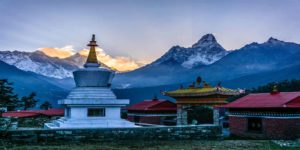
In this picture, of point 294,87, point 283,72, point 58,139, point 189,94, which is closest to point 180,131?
point 58,139

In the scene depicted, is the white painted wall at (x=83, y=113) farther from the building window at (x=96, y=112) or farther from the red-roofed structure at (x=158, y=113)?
the red-roofed structure at (x=158, y=113)

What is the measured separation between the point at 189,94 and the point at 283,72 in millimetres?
97656

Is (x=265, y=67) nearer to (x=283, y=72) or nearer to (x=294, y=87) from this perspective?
(x=283, y=72)

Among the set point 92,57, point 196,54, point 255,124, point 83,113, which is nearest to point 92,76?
point 92,57

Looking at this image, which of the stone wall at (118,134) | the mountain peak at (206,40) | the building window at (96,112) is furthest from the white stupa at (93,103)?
the mountain peak at (206,40)

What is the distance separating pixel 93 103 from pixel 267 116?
10.9m

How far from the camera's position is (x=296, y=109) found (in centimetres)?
2178

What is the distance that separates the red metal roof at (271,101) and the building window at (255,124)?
3.37ft

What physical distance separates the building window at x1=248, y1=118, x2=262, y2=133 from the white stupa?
26.9ft

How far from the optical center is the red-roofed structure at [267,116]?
22.0 m

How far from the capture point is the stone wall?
18422mm

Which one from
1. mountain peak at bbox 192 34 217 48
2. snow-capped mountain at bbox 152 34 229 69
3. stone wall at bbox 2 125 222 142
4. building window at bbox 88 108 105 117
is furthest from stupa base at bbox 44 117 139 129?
mountain peak at bbox 192 34 217 48

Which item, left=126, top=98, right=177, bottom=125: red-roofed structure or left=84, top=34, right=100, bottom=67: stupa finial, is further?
left=126, top=98, right=177, bottom=125: red-roofed structure

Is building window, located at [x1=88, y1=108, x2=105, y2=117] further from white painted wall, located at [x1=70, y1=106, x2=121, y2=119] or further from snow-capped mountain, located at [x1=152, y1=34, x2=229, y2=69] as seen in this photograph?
snow-capped mountain, located at [x1=152, y1=34, x2=229, y2=69]
